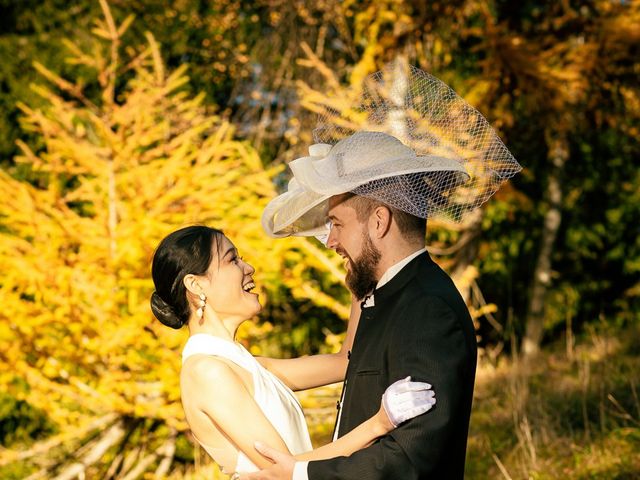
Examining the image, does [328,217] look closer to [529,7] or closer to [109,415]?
[109,415]

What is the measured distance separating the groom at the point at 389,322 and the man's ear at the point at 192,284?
1.16 feet

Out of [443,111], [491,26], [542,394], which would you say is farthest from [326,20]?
[443,111]

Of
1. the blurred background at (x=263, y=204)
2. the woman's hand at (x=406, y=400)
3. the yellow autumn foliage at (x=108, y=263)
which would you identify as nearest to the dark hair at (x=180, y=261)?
the woman's hand at (x=406, y=400)

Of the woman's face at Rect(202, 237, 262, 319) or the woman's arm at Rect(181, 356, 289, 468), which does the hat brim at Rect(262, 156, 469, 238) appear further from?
the woman's arm at Rect(181, 356, 289, 468)

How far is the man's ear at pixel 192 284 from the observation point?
96.7 inches

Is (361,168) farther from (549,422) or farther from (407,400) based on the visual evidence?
(549,422)

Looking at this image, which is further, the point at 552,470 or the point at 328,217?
the point at 552,470

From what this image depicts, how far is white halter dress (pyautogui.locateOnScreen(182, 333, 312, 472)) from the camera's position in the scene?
7.75 ft

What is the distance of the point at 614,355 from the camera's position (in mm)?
7180

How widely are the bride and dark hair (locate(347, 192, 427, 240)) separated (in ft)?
1.71

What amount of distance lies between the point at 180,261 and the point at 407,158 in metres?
0.81

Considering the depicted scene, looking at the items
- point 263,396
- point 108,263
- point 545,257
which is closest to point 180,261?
point 263,396

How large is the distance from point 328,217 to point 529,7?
277 inches

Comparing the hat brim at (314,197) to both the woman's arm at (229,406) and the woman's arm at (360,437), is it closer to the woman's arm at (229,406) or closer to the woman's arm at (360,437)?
the woman's arm at (229,406)
